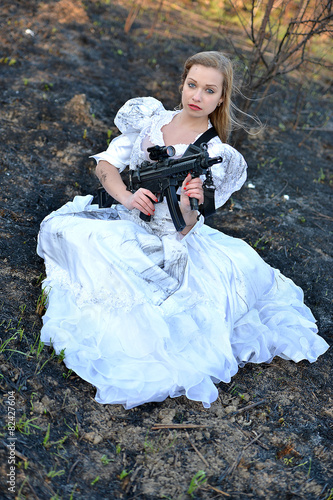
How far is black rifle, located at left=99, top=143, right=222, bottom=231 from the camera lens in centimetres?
312

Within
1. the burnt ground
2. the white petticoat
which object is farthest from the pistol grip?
the burnt ground

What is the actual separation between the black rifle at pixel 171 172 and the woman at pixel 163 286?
0.20 feet

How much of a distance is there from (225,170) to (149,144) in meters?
0.58

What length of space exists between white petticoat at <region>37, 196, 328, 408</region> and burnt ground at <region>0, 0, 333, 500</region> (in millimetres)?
166

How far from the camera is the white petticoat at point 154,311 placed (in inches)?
121

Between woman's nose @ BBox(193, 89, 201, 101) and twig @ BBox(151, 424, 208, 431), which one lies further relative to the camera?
woman's nose @ BBox(193, 89, 201, 101)

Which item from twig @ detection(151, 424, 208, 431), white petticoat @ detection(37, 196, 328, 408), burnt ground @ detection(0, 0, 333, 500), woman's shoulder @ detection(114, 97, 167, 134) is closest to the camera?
burnt ground @ detection(0, 0, 333, 500)

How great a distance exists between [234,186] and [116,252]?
39.6 inches

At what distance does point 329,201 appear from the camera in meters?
6.17

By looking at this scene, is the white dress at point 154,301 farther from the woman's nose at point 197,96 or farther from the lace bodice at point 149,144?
the woman's nose at point 197,96

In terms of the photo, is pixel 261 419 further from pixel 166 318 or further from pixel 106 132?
pixel 106 132

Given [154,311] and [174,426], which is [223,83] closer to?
[154,311]

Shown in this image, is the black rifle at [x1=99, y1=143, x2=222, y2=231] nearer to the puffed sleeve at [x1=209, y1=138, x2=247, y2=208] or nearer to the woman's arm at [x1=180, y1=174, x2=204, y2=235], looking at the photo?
the woman's arm at [x1=180, y1=174, x2=204, y2=235]

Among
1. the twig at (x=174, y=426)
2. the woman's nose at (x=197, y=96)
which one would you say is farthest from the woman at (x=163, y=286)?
the twig at (x=174, y=426)
